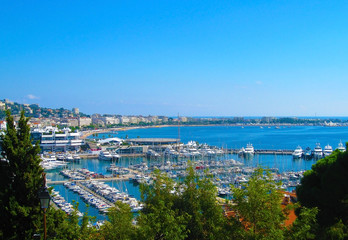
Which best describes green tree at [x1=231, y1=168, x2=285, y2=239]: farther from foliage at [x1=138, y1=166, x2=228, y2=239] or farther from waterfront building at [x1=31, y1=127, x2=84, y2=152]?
waterfront building at [x1=31, y1=127, x2=84, y2=152]

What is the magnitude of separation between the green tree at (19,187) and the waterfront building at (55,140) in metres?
33.7

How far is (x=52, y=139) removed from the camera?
36344 millimetres

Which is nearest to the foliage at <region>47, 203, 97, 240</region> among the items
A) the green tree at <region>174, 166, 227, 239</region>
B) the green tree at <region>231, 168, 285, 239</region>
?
the green tree at <region>174, 166, 227, 239</region>

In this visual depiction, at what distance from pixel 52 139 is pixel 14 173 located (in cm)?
3434

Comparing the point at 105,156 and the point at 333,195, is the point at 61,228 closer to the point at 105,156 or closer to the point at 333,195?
the point at 333,195

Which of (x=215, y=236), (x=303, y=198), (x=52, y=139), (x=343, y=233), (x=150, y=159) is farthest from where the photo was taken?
(x=52, y=139)

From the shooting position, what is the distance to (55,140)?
36.4 m

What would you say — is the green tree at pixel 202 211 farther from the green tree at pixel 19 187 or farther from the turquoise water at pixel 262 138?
the turquoise water at pixel 262 138

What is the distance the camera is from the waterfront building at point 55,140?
118 ft

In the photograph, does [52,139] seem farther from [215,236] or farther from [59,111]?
[59,111]

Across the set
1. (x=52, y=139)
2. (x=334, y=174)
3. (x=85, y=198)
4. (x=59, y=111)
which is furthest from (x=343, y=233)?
(x=59, y=111)

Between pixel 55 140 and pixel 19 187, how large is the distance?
1353 inches

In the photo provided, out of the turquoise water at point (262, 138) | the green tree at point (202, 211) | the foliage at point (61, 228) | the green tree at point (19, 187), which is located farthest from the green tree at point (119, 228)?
the turquoise water at point (262, 138)

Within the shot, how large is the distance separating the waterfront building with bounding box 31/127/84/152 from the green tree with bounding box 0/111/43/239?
33734 mm
